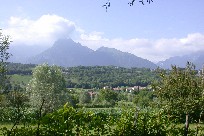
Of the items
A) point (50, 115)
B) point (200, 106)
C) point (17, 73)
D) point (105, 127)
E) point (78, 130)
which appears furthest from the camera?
point (17, 73)

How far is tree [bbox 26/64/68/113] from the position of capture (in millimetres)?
53834

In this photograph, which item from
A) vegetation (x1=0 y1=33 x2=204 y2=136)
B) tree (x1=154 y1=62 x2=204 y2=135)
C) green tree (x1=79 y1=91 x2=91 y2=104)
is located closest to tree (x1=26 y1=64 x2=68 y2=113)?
vegetation (x1=0 y1=33 x2=204 y2=136)

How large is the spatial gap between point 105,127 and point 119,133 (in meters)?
0.46

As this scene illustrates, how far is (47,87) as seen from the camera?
2175 inches

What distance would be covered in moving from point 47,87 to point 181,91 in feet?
137

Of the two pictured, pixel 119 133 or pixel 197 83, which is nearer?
pixel 119 133

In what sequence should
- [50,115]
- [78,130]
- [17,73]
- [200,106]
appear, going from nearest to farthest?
[50,115] → [78,130] → [200,106] → [17,73]

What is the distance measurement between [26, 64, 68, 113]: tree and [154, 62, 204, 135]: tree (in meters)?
36.3

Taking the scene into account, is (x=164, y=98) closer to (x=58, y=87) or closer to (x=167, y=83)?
(x=167, y=83)

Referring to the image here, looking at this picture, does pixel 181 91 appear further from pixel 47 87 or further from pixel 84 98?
pixel 84 98

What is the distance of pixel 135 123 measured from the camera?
8.87 meters

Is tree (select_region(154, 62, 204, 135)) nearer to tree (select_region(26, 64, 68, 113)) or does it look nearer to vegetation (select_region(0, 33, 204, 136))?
vegetation (select_region(0, 33, 204, 136))

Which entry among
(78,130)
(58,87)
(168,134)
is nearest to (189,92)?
(168,134)

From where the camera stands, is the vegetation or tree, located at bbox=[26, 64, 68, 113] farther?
tree, located at bbox=[26, 64, 68, 113]
